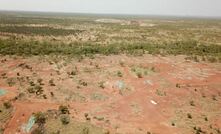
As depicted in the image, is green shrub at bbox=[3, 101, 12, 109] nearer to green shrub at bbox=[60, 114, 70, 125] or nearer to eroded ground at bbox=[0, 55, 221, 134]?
eroded ground at bbox=[0, 55, 221, 134]

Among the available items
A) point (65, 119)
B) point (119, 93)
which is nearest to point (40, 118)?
point (65, 119)

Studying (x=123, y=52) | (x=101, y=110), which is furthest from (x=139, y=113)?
(x=123, y=52)

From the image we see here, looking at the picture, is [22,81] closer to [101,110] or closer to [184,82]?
[101,110]

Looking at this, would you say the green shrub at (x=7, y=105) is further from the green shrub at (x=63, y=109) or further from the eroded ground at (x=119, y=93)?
the green shrub at (x=63, y=109)

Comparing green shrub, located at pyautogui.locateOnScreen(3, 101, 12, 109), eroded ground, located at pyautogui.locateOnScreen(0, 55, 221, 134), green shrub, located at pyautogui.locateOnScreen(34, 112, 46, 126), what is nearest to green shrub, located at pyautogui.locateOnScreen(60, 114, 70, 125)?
eroded ground, located at pyautogui.locateOnScreen(0, 55, 221, 134)

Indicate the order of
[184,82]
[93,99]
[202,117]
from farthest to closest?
[184,82] < [93,99] < [202,117]

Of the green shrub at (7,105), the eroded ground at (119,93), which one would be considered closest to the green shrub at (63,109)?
the eroded ground at (119,93)

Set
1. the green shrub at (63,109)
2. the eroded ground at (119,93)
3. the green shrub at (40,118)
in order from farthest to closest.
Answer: the green shrub at (63,109), the eroded ground at (119,93), the green shrub at (40,118)

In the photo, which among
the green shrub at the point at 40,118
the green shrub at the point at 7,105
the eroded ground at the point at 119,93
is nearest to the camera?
the green shrub at the point at 40,118

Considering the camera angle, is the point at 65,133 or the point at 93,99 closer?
the point at 65,133

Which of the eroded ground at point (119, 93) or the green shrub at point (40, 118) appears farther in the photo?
the eroded ground at point (119, 93)
